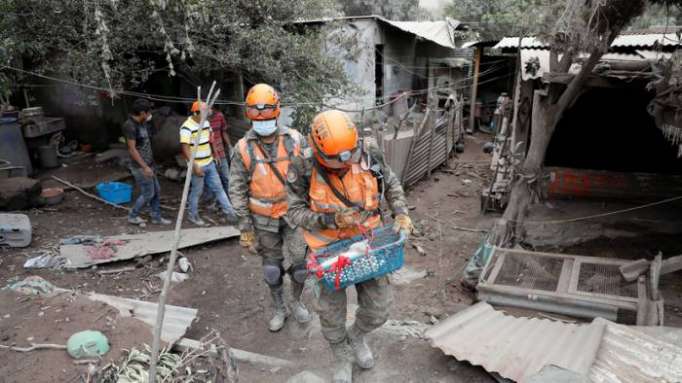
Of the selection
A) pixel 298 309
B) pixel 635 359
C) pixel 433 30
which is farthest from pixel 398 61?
pixel 635 359

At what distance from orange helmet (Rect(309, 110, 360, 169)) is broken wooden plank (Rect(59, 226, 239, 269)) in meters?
3.76

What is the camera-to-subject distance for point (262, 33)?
7289 mm

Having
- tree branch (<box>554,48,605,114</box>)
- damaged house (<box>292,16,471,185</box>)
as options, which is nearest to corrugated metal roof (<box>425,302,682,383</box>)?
tree branch (<box>554,48,605,114</box>)

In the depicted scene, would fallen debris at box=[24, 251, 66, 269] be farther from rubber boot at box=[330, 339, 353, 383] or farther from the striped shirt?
rubber boot at box=[330, 339, 353, 383]

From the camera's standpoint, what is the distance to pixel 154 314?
417 centimetres

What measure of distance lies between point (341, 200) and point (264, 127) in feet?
4.28

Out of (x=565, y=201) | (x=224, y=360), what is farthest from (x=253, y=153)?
(x=565, y=201)

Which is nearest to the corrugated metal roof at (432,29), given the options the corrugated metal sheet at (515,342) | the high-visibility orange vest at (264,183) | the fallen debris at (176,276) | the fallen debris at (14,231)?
the fallen debris at (176,276)

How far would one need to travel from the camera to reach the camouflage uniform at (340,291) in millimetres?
3203

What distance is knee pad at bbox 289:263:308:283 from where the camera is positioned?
4210 mm

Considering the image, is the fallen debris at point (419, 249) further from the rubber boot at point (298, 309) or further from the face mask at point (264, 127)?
the face mask at point (264, 127)

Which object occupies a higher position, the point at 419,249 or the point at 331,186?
the point at 331,186

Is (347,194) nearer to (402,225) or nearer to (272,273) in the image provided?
(402,225)

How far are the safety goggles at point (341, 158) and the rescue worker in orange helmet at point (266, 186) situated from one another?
1.04 metres
